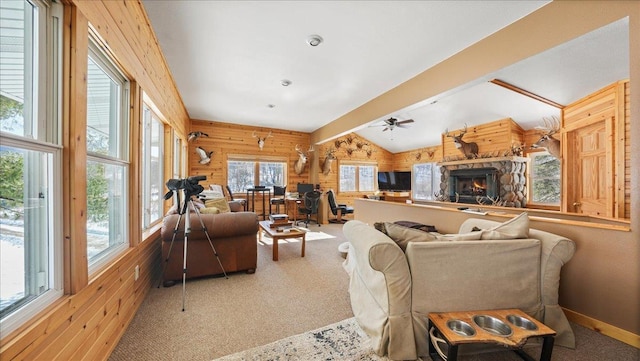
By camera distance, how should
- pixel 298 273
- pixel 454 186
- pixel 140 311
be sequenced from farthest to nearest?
pixel 454 186 < pixel 298 273 < pixel 140 311

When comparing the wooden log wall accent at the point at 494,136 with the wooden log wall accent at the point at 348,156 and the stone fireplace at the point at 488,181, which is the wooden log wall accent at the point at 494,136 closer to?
the stone fireplace at the point at 488,181

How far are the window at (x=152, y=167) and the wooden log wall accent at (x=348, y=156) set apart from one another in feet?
14.1

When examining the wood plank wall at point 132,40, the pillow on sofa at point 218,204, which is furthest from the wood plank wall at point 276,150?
the wood plank wall at point 132,40

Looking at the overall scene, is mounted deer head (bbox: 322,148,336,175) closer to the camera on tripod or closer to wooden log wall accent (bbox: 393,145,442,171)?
wooden log wall accent (bbox: 393,145,442,171)

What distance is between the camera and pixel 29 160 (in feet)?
3.49

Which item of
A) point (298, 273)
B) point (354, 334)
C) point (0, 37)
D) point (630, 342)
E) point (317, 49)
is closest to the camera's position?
point (0, 37)

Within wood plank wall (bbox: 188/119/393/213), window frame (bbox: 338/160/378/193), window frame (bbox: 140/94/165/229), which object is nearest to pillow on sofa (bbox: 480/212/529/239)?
window frame (bbox: 140/94/165/229)

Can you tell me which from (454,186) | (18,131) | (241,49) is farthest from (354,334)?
(454,186)

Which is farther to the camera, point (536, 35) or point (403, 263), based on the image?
Result: point (536, 35)

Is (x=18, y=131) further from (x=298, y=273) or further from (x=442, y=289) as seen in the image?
(x=298, y=273)

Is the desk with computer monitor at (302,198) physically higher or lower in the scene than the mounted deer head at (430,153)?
lower

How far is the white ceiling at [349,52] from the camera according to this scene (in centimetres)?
219

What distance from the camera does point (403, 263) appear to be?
1605 mm

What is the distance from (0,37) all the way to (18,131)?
35 centimetres
